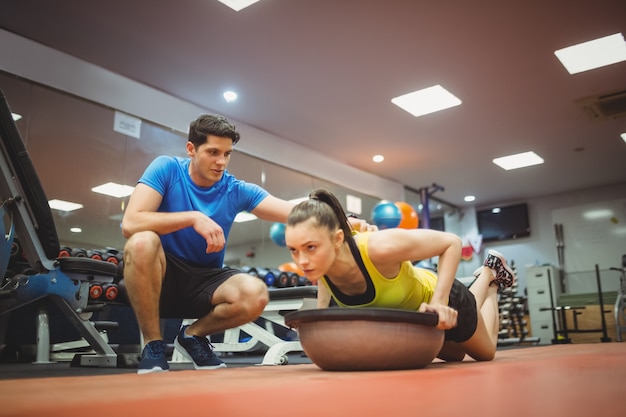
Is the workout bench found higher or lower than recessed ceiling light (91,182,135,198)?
lower

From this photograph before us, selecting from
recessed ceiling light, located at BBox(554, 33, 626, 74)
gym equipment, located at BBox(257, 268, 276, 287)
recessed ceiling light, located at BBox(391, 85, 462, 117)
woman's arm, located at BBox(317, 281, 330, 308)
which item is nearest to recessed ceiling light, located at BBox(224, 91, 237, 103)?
recessed ceiling light, located at BBox(391, 85, 462, 117)

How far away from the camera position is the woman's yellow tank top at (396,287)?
1.53 metres

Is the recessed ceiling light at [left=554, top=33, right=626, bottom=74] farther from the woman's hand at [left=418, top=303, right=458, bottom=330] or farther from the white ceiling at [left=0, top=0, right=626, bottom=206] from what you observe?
the woman's hand at [left=418, top=303, right=458, bottom=330]

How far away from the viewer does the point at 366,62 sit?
4609 millimetres

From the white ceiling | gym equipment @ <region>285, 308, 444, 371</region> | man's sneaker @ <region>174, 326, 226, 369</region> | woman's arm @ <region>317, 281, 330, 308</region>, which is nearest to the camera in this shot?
gym equipment @ <region>285, 308, 444, 371</region>

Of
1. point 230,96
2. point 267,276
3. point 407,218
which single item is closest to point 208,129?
point 267,276

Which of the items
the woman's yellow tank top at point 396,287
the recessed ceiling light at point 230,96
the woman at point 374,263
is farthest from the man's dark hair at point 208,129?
the recessed ceiling light at point 230,96

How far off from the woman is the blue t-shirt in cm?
54

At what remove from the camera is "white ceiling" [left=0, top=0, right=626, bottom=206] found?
12.8 ft

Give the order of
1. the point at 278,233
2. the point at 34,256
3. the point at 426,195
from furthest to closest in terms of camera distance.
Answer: the point at 426,195, the point at 278,233, the point at 34,256

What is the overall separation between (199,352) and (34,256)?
1.03 metres

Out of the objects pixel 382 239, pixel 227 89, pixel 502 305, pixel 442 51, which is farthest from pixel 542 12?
pixel 502 305

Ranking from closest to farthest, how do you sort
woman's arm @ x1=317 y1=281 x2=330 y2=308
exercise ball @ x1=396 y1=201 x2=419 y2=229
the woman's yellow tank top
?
the woman's yellow tank top < woman's arm @ x1=317 y1=281 x2=330 y2=308 < exercise ball @ x1=396 y1=201 x2=419 y2=229

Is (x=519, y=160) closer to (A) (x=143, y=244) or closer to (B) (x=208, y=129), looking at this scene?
(B) (x=208, y=129)
